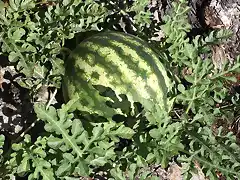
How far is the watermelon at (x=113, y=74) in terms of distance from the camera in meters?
2.61

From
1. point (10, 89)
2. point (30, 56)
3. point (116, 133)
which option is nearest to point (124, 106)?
point (116, 133)

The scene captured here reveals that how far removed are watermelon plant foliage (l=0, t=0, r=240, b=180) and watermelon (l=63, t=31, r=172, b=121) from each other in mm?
13

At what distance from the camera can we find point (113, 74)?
261cm

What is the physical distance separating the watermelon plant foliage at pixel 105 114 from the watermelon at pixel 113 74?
1 centimetres

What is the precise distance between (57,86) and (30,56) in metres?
0.23

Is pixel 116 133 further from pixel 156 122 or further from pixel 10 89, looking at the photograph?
pixel 10 89

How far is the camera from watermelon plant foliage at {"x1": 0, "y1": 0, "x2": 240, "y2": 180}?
2408 mm

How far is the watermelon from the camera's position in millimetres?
2609

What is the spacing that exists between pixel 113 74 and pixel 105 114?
21 cm

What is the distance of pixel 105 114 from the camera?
2.63 meters

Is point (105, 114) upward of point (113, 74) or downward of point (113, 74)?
downward

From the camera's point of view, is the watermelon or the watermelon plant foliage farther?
the watermelon

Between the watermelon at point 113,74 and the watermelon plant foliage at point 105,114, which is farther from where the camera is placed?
the watermelon at point 113,74

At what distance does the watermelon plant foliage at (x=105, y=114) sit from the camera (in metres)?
2.41
